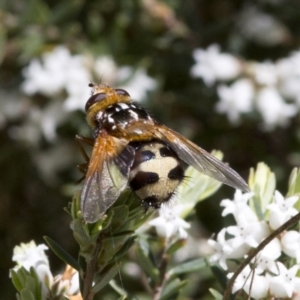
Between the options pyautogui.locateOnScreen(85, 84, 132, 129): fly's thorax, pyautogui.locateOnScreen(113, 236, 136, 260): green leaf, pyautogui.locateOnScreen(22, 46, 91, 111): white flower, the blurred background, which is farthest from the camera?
the blurred background

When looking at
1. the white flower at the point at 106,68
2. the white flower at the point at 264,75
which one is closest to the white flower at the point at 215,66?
the white flower at the point at 264,75

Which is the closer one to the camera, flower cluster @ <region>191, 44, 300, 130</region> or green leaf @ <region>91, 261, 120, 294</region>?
green leaf @ <region>91, 261, 120, 294</region>

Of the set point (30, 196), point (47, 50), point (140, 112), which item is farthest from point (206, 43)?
point (140, 112)

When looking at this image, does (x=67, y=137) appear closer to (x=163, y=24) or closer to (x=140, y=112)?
(x=163, y=24)

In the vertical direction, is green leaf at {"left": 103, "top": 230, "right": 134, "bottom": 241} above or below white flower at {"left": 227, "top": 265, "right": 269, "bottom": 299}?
above

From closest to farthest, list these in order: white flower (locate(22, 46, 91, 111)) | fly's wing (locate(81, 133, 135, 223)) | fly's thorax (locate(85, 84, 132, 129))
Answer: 1. fly's wing (locate(81, 133, 135, 223))
2. fly's thorax (locate(85, 84, 132, 129))
3. white flower (locate(22, 46, 91, 111))

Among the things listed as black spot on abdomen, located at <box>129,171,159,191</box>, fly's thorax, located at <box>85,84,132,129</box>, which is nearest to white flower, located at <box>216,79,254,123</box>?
fly's thorax, located at <box>85,84,132,129</box>

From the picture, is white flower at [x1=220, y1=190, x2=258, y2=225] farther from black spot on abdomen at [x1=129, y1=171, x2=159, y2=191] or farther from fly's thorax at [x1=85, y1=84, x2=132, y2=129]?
fly's thorax at [x1=85, y1=84, x2=132, y2=129]
